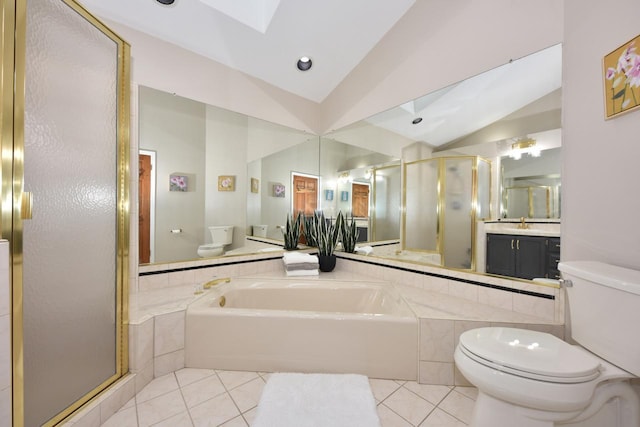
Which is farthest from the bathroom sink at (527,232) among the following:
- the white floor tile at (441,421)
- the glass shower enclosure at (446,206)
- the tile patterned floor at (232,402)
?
the white floor tile at (441,421)

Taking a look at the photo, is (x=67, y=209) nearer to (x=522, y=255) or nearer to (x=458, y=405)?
(x=458, y=405)

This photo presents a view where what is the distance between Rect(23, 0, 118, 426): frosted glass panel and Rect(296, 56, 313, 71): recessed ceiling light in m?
1.60

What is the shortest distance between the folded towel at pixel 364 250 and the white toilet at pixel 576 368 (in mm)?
1531

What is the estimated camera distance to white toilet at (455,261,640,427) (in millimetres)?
897

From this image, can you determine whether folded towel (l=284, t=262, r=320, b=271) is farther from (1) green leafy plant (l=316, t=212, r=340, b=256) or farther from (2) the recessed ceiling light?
(2) the recessed ceiling light

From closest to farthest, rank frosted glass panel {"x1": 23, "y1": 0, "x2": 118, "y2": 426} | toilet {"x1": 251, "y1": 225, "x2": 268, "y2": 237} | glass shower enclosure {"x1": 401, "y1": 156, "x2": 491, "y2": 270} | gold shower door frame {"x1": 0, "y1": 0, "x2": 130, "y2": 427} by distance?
gold shower door frame {"x1": 0, "y1": 0, "x2": 130, "y2": 427} < frosted glass panel {"x1": 23, "y1": 0, "x2": 118, "y2": 426} < glass shower enclosure {"x1": 401, "y1": 156, "x2": 491, "y2": 270} < toilet {"x1": 251, "y1": 225, "x2": 268, "y2": 237}

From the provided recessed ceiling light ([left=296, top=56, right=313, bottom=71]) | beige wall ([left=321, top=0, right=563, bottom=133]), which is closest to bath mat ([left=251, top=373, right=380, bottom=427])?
beige wall ([left=321, top=0, right=563, bottom=133])

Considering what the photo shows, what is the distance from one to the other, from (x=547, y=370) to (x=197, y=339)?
181 cm

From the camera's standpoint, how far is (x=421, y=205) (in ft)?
7.24

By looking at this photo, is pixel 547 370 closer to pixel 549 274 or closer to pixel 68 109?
pixel 549 274

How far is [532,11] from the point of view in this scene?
149 cm

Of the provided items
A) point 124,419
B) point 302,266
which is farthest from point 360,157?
point 124,419

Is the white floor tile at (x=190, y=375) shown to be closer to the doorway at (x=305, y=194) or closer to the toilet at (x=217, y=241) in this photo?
the toilet at (x=217, y=241)

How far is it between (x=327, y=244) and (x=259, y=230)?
31.2 inches
